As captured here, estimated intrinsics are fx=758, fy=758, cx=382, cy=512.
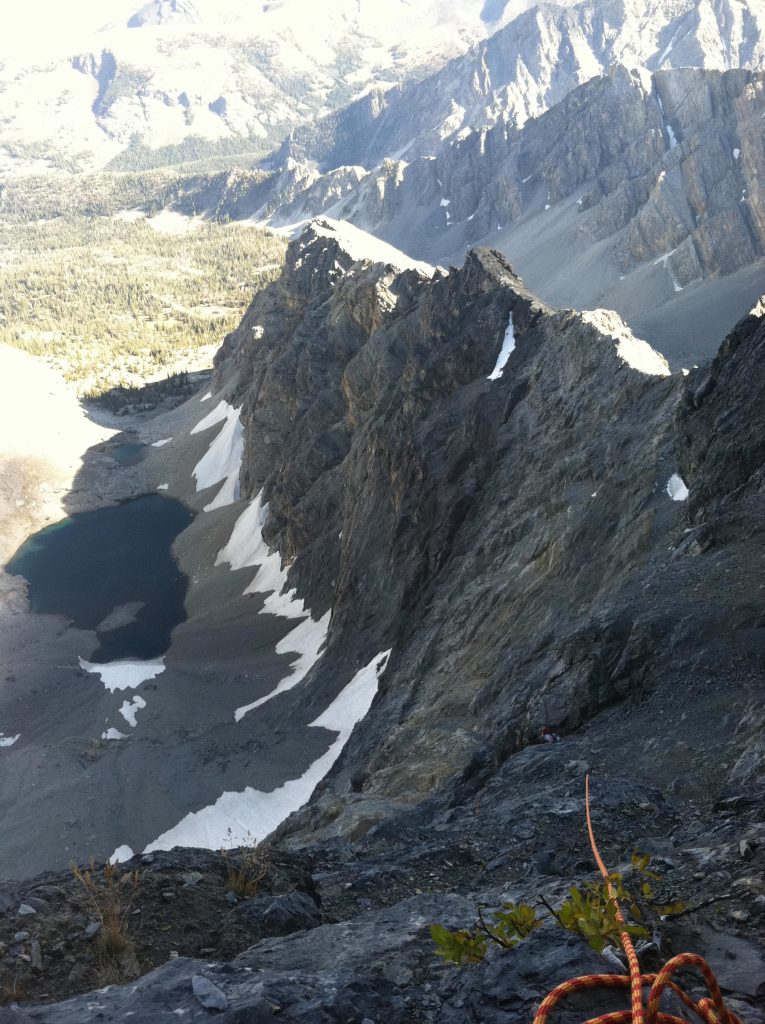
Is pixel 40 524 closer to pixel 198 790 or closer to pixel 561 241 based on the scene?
pixel 198 790

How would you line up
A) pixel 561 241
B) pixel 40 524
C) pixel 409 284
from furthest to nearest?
pixel 561 241 → pixel 40 524 → pixel 409 284

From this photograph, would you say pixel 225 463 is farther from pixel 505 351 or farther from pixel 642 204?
pixel 642 204

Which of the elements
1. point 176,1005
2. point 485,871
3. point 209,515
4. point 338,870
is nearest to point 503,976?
point 176,1005

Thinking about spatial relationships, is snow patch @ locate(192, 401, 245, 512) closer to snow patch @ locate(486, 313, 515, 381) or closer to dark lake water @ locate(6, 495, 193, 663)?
dark lake water @ locate(6, 495, 193, 663)

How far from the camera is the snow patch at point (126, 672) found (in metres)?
47.2

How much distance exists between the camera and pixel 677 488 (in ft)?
66.4

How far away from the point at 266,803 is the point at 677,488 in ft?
73.5

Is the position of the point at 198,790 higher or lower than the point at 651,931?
lower

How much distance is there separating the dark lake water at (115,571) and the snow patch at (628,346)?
119ft

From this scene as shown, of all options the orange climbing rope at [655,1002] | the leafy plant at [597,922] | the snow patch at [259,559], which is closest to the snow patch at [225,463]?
the snow patch at [259,559]

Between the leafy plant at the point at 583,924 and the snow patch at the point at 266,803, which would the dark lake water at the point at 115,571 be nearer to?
the snow patch at the point at 266,803

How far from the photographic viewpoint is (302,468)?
57.9 m

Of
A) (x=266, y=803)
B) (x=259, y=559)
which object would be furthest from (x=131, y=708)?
(x=259, y=559)

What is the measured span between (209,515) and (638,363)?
5488cm
